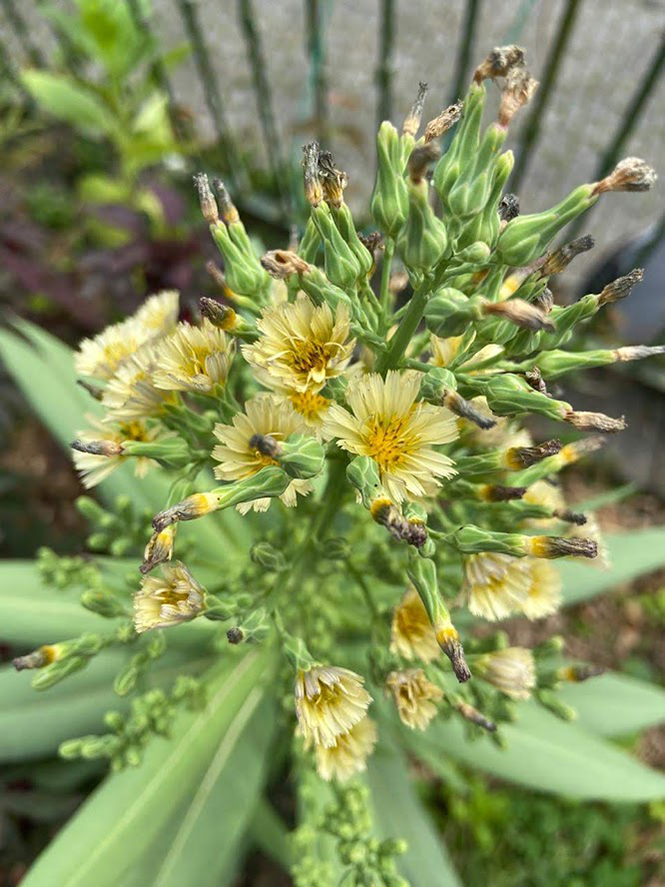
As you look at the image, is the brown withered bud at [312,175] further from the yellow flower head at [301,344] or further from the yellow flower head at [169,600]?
the yellow flower head at [169,600]

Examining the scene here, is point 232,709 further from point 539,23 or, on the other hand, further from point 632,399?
point 539,23

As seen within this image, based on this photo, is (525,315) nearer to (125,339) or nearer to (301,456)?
(301,456)

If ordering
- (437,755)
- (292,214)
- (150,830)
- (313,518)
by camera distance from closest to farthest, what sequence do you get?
(313,518), (150,830), (437,755), (292,214)

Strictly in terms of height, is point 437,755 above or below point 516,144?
below

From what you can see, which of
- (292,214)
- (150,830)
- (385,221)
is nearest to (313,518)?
(385,221)

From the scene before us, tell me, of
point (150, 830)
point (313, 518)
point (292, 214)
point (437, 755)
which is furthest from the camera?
point (292, 214)

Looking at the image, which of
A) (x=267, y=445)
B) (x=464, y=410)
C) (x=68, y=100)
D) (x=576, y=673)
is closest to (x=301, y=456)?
(x=267, y=445)
